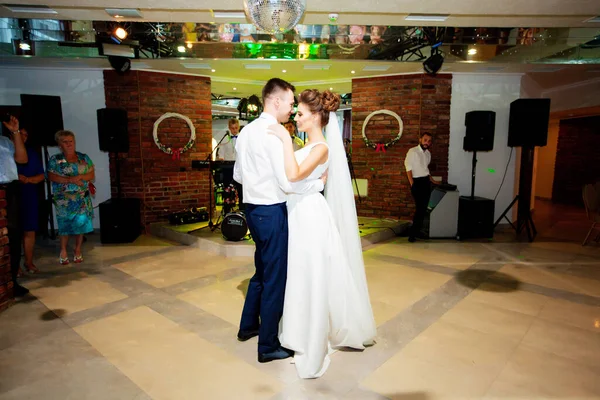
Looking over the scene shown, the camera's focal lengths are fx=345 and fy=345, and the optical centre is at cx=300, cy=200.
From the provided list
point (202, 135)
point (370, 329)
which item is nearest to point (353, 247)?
point (370, 329)

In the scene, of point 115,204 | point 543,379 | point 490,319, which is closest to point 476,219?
point 490,319

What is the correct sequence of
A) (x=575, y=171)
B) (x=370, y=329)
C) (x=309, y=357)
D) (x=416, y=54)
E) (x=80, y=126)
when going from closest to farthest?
(x=309, y=357) < (x=370, y=329) < (x=416, y=54) < (x=80, y=126) < (x=575, y=171)

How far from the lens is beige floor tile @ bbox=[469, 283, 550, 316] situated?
122 inches

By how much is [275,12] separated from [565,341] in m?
3.05

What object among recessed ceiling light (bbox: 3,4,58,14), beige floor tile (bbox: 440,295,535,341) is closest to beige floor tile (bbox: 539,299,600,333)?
beige floor tile (bbox: 440,295,535,341)

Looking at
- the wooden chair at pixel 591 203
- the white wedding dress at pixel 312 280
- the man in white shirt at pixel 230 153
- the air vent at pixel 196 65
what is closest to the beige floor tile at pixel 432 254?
the wooden chair at pixel 591 203

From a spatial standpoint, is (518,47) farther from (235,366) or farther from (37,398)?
(37,398)

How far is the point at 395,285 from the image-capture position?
11.9ft

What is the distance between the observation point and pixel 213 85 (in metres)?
7.73

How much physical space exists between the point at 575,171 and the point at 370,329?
10.2 meters

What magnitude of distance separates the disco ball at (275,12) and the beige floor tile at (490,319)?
8.42 feet

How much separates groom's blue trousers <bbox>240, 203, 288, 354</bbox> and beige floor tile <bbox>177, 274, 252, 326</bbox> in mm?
666

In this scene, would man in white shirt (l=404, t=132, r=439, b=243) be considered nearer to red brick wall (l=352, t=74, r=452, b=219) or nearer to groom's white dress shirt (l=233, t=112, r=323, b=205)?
red brick wall (l=352, t=74, r=452, b=219)

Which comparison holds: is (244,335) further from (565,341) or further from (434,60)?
(434,60)
